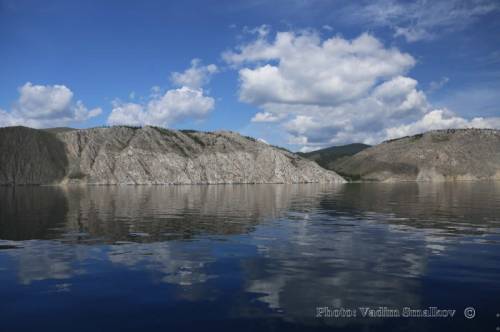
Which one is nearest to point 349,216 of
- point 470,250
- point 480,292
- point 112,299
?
point 470,250

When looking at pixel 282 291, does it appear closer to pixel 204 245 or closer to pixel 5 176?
pixel 204 245

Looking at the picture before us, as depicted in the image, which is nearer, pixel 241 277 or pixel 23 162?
pixel 241 277

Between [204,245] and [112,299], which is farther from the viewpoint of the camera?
[204,245]

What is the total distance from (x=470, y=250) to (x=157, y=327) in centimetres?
2107

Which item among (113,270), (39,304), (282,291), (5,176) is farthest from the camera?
(5,176)

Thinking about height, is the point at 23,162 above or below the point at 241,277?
above

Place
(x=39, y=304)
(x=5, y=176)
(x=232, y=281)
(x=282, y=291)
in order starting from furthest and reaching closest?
(x=5, y=176)
(x=232, y=281)
(x=282, y=291)
(x=39, y=304)

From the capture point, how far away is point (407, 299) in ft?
56.2

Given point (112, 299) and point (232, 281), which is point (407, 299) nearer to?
point (232, 281)

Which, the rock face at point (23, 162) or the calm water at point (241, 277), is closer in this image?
the calm water at point (241, 277)

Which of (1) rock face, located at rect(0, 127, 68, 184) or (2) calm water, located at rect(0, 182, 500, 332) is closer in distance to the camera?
(2) calm water, located at rect(0, 182, 500, 332)

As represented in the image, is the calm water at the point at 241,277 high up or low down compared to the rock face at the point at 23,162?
down

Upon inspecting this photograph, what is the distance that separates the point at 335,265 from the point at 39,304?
45.5 ft

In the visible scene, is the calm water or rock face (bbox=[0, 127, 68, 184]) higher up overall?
rock face (bbox=[0, 127, 68, 184])
